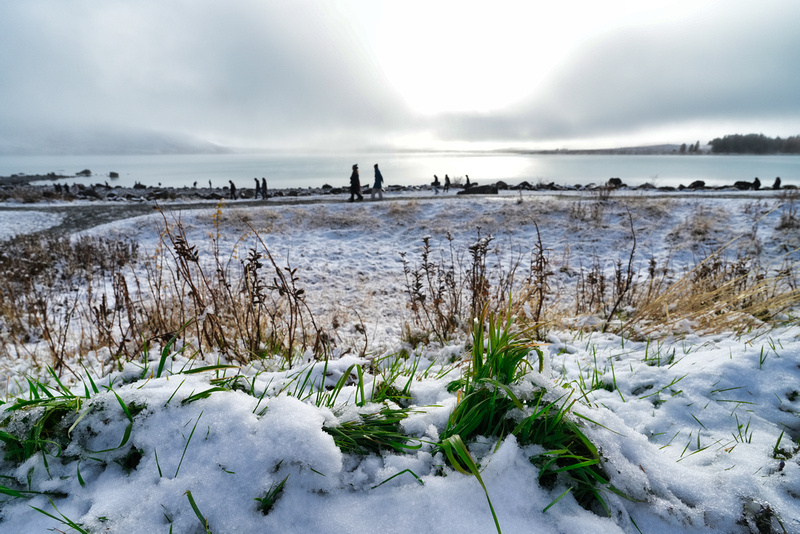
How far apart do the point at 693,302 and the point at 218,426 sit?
4045 mm

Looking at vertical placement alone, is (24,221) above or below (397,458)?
above

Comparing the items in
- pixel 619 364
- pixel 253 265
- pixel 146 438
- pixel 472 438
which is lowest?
pixel 619 364

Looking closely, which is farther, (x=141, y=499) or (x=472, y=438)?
(x=472, y=438)

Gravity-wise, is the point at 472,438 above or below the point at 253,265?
below

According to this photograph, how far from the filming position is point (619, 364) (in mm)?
→ 2463

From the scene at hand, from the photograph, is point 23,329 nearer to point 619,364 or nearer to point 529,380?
point 529,380

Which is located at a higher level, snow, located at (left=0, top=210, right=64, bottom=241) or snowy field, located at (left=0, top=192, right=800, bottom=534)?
snow, located at (left=0, top=210, right=64, bottom=241)

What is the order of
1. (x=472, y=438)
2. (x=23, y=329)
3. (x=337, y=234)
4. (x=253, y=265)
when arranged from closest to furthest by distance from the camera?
(x=472, y=438), (x=253, y=265), (x=23, y=329), (x=337, y=234)

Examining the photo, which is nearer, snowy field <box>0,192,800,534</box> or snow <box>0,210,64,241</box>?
snowy field <box>0,192,800,534</box>

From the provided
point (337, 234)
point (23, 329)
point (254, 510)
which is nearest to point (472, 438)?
point (254, 510)

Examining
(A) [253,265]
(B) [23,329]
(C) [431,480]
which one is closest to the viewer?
(C) [431,480]

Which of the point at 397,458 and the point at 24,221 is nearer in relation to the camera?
the point at 397,458

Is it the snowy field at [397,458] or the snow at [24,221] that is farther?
the snow at [24,221]

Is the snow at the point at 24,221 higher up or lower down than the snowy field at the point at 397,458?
higher up
